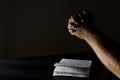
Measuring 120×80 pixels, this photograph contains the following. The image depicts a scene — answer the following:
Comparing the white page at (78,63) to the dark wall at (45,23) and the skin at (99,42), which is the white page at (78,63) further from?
the dark wall at (45,23)

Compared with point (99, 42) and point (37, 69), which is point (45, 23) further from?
point (99, 42)

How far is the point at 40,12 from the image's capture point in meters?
2.07

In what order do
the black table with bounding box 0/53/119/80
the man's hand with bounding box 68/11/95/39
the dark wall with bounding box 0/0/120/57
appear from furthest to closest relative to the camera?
the dark wall with bounding box 0/0/120/57, the black table with bounding box 0/53/119/80, the man's hand with bounding box 68/11/95/39

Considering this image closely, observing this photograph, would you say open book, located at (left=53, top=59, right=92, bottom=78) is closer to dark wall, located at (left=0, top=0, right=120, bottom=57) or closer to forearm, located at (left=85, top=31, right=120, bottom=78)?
forearm, located at (left=85, top=31, right=120, bottom=78)

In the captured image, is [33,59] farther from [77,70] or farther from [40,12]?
[40,12]

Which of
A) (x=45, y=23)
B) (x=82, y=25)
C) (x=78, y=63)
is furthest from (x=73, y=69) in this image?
(x=45, y=23)

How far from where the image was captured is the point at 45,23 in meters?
2.10

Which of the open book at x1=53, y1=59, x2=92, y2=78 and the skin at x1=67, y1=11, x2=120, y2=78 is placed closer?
the skin at x1=67, y1=11, x2=120, y2=78

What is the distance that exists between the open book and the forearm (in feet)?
0.99

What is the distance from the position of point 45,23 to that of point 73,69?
1.10m

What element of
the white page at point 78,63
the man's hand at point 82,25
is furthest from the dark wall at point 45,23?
the man's hand at point 82,25

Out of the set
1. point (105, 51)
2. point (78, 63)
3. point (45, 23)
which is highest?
point (45, 23)

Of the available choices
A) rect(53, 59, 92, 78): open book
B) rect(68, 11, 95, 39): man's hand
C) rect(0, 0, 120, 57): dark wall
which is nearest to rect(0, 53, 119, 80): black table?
rect(53, 59, 92, 78): open book

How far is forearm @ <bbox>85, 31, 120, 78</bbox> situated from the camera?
64cm
